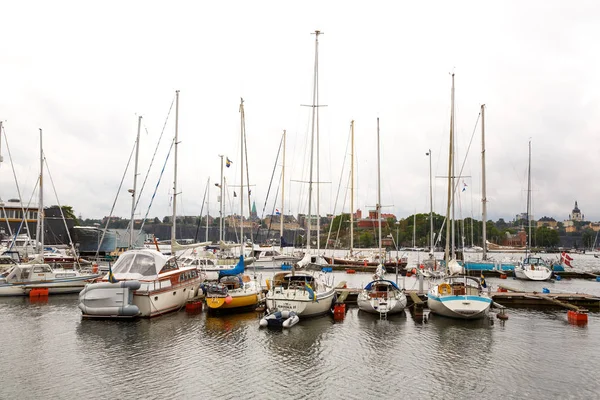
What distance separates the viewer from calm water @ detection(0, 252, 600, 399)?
15.2m

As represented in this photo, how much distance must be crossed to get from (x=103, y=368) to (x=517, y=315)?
24065mm

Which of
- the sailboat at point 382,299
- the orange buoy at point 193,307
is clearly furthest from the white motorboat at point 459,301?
the orange buoy at point 193,307

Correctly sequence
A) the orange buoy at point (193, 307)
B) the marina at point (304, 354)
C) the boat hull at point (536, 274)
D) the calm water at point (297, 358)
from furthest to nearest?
the boat hull at point (536, 274) < the orange buoy at point (193, 307) < the marina at point (304, 354) < the calm water at point (297, 358)

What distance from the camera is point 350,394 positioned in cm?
1488

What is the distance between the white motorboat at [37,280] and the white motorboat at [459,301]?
2793cm

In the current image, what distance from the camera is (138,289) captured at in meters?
25.8

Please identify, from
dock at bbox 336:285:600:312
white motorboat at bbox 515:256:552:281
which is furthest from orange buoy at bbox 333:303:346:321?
white motorboat at bbox 515:256:552:281

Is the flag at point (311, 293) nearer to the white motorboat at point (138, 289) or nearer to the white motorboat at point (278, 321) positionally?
the white motorboat at point (278, 321)

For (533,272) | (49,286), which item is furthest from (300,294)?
(533,272)

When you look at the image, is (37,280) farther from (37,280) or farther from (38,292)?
(38,292)

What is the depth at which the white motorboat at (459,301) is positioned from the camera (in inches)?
1011

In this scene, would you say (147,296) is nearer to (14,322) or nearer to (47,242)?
(14,322)

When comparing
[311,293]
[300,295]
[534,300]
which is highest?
[311,293]

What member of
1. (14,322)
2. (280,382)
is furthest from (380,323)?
(14,322)
